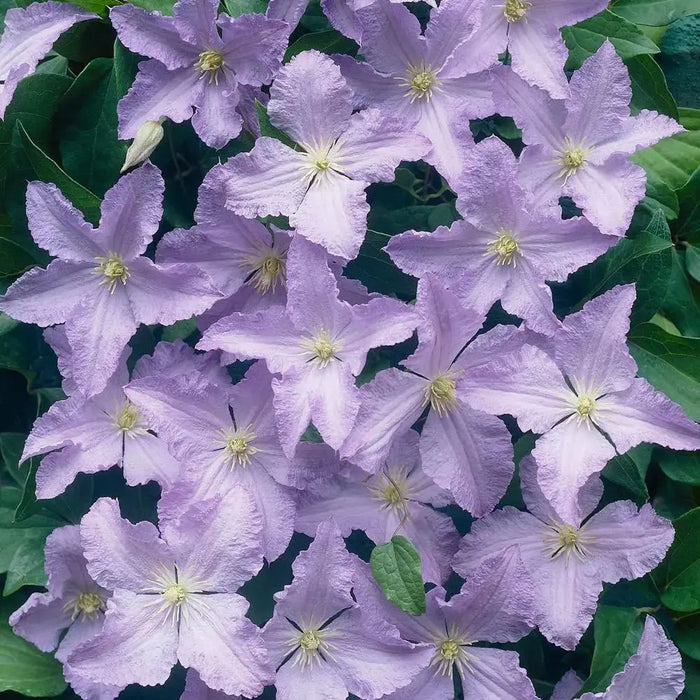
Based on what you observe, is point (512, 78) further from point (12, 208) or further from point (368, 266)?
point (12, 208)

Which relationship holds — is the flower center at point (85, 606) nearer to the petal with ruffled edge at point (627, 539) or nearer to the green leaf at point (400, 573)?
the green leaf at point (400, 573)

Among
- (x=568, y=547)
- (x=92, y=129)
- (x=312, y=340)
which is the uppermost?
(x=92, y=129)

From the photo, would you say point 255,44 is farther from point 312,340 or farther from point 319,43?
point 312,340

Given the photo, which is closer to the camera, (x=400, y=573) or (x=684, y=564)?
(x=400, y=573)

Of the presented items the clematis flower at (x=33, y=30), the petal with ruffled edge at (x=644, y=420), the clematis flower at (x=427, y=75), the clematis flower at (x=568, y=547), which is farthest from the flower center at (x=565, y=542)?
the clematis flower at (x=33, y=30)

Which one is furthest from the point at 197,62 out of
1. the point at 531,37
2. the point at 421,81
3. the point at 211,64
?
the point at 531,37

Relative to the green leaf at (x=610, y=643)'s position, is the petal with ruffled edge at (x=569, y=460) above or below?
above
